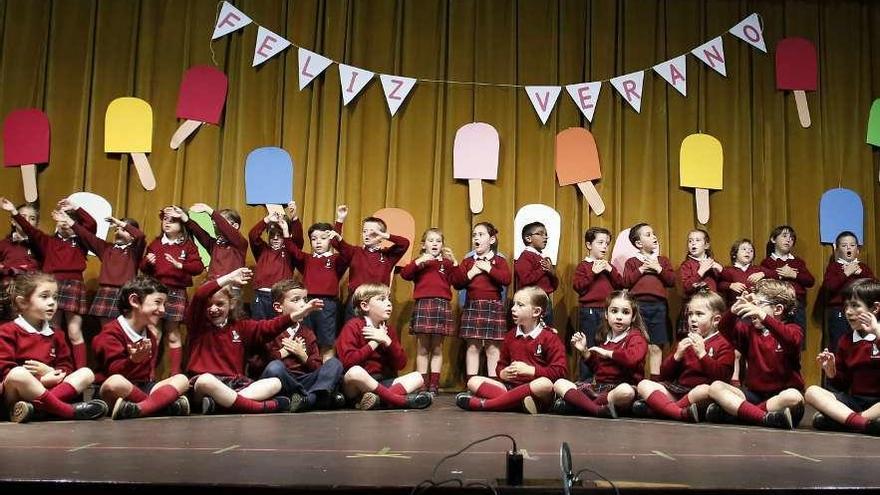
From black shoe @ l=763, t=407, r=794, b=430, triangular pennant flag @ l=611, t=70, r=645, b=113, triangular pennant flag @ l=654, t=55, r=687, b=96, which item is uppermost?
triangular pennant flag @ l=654, t=55, r=687, b=96

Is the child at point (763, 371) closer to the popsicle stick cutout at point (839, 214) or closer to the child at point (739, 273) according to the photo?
the child at point (739, 273)

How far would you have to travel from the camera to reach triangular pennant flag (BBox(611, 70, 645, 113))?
627cm

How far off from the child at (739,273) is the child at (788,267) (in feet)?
0.35

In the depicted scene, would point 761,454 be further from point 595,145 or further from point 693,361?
point 595,145

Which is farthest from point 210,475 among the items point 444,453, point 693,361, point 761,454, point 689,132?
point 689,132

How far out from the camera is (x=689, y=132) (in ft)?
20.8

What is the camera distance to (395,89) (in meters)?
6.14

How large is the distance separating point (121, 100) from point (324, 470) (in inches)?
178

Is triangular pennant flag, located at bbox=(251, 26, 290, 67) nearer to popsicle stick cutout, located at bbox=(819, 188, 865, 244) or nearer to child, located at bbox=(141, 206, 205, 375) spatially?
child, located at bbox=(141, 206, 205, 375)

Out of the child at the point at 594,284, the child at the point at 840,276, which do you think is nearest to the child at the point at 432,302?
the child at the point at 594,284

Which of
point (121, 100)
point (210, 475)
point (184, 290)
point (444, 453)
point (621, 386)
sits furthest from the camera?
point (121, 100)

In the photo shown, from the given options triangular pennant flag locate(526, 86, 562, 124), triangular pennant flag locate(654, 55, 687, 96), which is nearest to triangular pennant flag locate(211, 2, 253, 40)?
triangular pennant flag locate(526, 86, 562, 124)

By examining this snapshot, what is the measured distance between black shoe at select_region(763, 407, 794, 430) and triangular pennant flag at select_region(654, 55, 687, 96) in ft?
10.6

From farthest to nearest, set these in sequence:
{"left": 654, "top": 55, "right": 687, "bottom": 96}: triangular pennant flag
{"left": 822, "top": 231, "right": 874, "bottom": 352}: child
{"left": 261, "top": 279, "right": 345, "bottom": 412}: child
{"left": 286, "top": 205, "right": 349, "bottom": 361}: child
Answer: {"left": 654, "top": 55, "right": 687, "bottom": 96}: triangular pennant flag < {"left": 822, "top": 231, "right": 874, "bottom": 352}: child < {"left": 286, "top": 205, "right": 349, "bottom": 361}: child < {"left": 261, "top": 279, "right": 345, "bottom": 412}: child
